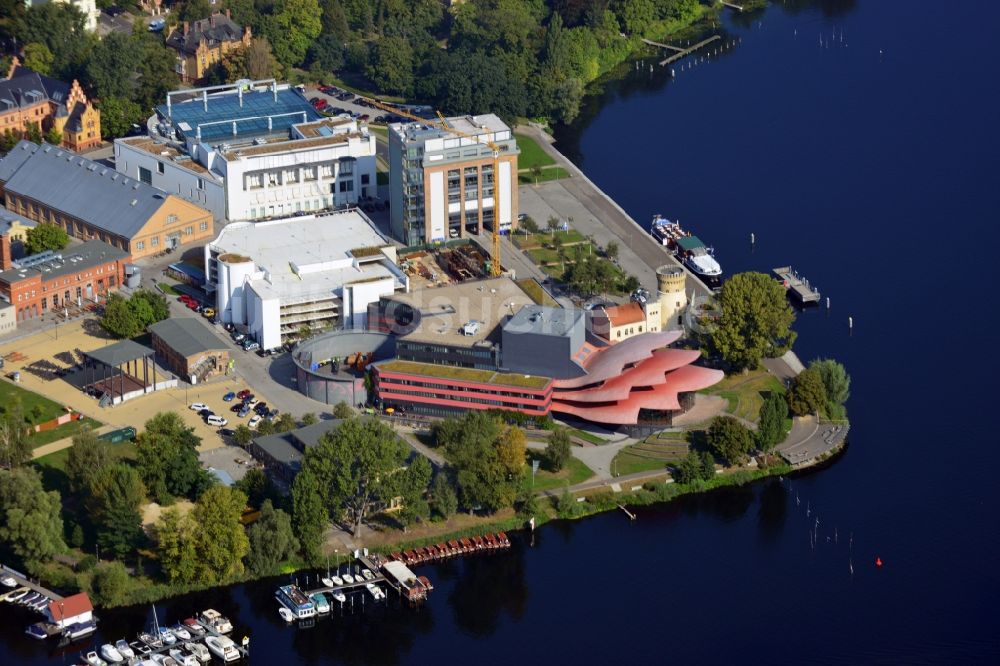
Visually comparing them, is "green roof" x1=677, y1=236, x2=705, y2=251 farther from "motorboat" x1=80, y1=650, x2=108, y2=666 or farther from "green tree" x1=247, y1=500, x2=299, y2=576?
"motorboat" x1=80, y1=650, x2=108, y2=666

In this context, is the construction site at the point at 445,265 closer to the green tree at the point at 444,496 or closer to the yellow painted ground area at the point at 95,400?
the yellow painted ground area at the point at 95,400

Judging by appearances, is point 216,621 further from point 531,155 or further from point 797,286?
point 531,155

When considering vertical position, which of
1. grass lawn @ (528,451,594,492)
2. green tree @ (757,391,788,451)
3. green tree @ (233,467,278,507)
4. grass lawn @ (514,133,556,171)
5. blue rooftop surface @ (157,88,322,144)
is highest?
blue rooftop surface @ (157,88,322,144)

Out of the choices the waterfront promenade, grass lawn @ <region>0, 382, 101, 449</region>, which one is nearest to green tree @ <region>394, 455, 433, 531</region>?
grass lawn @ <region>0, 382, 101, 449</region>

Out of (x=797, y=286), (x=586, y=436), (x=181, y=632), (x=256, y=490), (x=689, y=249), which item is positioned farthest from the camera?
(x=689, y=249)

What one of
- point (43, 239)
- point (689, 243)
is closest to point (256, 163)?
point (43, 239)

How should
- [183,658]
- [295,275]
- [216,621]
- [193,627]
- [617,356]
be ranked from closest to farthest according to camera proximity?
1. [183,658]
2. [193,627]
3. [216,621]
4. [617,356]
5. [295,275]
